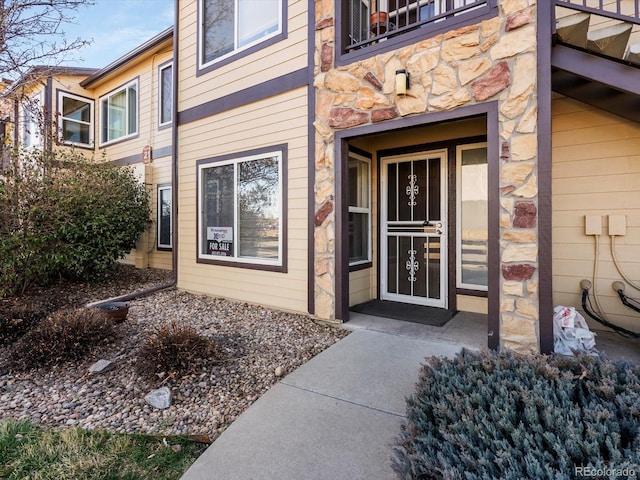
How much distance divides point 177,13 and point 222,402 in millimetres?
6282

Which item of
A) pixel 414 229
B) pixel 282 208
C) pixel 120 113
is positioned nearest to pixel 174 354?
pixel 282 208

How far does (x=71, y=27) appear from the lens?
16.5ft

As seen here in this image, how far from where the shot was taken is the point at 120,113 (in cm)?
917

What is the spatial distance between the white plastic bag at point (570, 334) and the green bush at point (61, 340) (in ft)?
13.7

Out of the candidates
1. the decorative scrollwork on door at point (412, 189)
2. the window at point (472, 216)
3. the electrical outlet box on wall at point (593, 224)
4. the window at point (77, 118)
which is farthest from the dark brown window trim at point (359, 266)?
the window at point (77, 118)

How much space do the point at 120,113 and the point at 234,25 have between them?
18.6 ft

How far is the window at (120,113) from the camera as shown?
8656 mm

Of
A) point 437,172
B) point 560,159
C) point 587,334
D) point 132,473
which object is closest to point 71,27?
point 437,172

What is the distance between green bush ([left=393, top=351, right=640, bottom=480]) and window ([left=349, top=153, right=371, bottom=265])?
2.91 metres

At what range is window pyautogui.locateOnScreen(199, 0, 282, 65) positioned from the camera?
4777mm

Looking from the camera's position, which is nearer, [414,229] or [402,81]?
[402,81]

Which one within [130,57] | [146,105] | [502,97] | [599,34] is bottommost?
[502,97]

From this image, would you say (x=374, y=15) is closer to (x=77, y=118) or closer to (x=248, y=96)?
(x=248, y=96)

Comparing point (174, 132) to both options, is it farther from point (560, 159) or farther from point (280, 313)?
point (560, 159)
